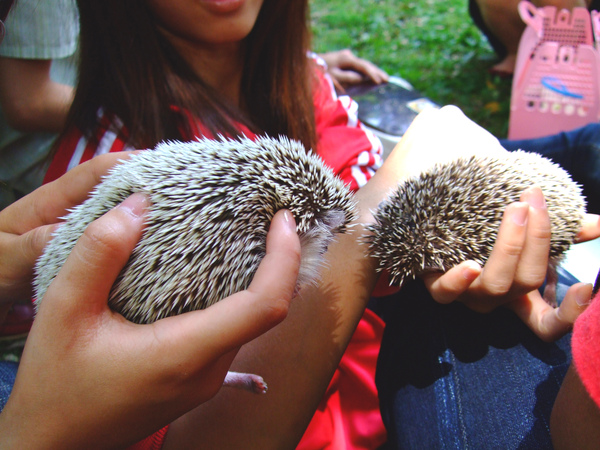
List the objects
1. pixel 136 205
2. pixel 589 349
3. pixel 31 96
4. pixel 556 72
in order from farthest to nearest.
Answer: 1. pixel 556 72
2. pixel 31 96
3. pixel 136 205
4. pixel 589 349

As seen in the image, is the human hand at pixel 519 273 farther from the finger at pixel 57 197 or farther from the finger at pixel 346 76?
the finger at pixel 346 76

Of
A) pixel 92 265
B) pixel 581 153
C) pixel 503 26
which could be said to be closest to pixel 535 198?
pixel 581 153

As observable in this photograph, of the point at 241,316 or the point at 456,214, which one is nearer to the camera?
the point at 241,316

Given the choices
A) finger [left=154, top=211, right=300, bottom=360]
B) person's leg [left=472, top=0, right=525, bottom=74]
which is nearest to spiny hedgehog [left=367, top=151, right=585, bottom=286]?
finger [left=154, top=211, right=300, bottom=360]

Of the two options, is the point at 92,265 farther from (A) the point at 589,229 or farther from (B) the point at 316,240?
(A) the point at 589,229

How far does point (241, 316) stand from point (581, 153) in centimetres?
234

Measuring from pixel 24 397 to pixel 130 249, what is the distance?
17.1 inches

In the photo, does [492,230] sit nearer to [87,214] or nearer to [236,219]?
[236,219]

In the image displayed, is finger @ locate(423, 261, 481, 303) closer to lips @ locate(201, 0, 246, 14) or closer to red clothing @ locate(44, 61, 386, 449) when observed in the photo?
red clothing @ locate(44, 61, 386, 449)

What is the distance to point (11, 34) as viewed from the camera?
5.93ft

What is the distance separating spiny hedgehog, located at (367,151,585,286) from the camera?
1.53 meters

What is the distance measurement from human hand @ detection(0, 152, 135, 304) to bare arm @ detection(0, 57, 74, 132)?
0.81 metres

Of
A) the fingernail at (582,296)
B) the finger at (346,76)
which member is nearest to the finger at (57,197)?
the fingernail at (582,296)

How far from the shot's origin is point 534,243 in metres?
1.44
